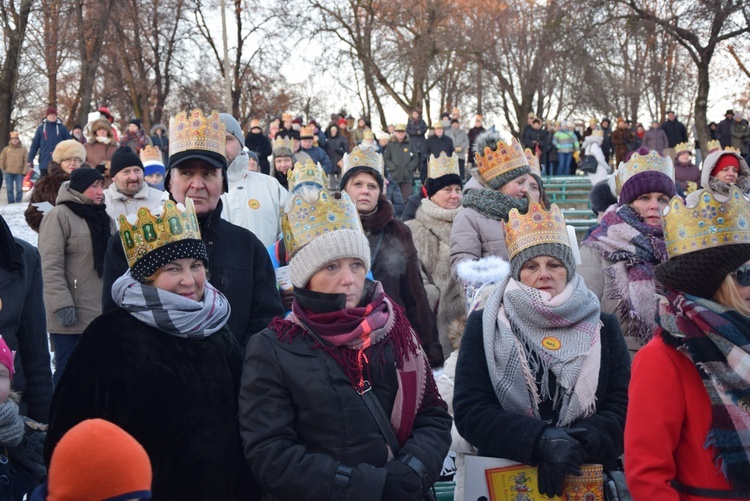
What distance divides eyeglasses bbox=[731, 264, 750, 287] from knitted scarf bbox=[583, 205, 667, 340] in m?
1.62

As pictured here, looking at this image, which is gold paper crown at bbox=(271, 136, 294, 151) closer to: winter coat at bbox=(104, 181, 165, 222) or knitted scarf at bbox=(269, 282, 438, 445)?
winter coat at bbox=(104, 181, 165, 222)

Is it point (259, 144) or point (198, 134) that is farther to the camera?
point (259, 144)

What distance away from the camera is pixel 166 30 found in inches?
1240

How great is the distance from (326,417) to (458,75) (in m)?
40.9

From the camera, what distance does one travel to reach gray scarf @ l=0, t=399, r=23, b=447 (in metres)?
3.12

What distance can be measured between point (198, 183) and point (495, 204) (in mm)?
2272

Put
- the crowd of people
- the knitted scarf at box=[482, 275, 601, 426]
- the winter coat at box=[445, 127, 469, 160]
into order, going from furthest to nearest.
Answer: the winter coat at box=[445, 127, 469, 160] < the knitted scarf at box=[482, 275, 601, 426] < the crowd of people

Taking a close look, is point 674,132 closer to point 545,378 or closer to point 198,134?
point 198,134

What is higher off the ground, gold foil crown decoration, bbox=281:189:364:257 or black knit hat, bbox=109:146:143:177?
black knit hat, bbox=109:146:143:177

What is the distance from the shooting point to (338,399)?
312cm

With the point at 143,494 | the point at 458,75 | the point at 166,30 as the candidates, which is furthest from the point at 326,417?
the point at 458,75

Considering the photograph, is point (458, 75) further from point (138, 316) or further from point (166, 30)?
point (138, 316)

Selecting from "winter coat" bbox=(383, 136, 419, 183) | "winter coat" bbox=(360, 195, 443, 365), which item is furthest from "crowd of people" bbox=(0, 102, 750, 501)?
"winter coat" bbox=(383, 136, 419, 183)

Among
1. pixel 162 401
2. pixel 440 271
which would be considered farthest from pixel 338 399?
pixel 440 271
